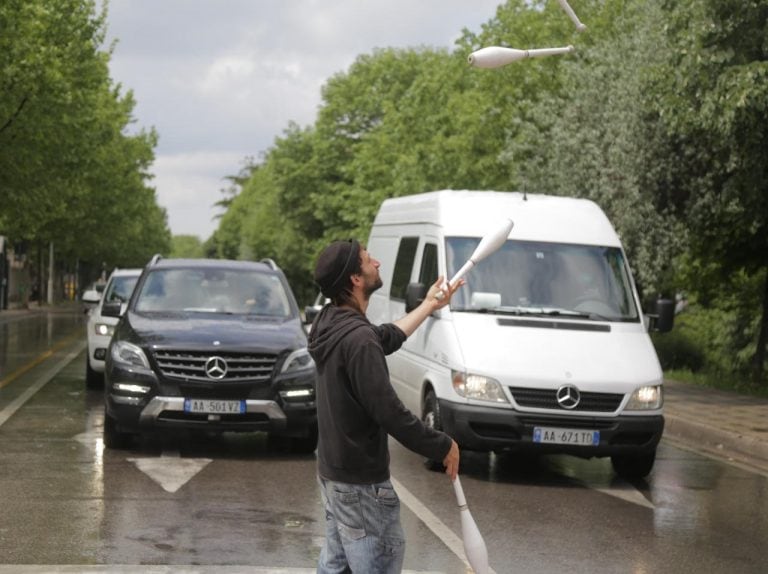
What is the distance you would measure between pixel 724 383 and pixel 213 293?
1149 centimetres

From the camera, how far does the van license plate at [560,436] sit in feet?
37.1

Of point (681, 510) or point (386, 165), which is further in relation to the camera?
point (386, 165)

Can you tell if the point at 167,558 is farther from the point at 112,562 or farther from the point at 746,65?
the point at 746,65

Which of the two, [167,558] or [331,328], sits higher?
[331,328]

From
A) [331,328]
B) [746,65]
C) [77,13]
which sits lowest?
[331,328]

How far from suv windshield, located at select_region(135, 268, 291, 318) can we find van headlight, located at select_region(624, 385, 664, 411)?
3625 millimetres

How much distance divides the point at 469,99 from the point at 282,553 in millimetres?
39752

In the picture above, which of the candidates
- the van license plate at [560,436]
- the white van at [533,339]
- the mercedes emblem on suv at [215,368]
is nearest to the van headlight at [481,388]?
the white van at [533,339]

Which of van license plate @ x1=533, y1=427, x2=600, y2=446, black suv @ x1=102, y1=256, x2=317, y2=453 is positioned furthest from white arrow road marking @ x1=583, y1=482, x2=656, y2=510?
black suv @ x1=102, y1=256, x2=317, y2=453

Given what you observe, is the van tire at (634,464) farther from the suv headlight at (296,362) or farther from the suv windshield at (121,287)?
the suv windshield at (121,287)

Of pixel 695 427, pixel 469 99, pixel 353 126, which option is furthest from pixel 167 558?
pixel 353 126

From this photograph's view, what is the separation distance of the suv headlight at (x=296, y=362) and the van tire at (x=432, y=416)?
103 centimetres

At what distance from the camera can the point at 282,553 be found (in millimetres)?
8148

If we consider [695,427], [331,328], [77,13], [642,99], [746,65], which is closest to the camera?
[331,328]
